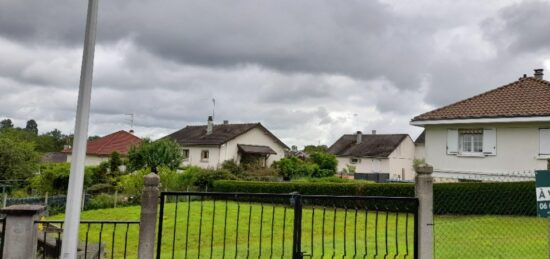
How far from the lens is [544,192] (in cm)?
559

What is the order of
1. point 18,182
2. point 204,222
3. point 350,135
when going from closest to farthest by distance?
point 204,222, point 18,182, point 350,135

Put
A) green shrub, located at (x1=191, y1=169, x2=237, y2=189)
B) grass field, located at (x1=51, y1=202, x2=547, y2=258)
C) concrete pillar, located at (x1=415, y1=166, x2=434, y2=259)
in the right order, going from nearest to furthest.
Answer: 1. concrete pillar, located at (x1=415, y1=166, x2=434, y2=259)
2. grass field, located at (x1=51, y1=202, x2=547, y2=258)
3. green shrub, located at (x1=191, y1=169, x2=237, y2=189)

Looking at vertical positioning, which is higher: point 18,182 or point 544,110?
point 544,110

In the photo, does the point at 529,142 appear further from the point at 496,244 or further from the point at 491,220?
the point at 496,244

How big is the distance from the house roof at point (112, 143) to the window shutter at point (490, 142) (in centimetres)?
3407

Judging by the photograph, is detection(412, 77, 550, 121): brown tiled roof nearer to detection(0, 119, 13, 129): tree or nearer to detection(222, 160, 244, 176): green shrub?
detection(222, 160, 244, 176): green shrub

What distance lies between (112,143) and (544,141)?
39859 mm

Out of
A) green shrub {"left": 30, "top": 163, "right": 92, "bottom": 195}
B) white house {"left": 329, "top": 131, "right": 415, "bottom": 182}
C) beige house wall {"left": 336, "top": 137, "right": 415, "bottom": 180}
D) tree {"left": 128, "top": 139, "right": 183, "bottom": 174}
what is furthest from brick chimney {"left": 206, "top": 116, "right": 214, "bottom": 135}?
green shrub {"left": 30, "top": 163, "right": 92, "bottom": 195}

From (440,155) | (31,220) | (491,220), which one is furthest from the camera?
(440,155)

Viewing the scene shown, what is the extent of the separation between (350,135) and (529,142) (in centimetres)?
3303

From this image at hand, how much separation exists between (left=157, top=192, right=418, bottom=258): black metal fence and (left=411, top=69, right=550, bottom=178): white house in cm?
423

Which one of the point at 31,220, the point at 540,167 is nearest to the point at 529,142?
the point at 540,167

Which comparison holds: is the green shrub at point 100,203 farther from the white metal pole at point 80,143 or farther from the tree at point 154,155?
the white metal pole at point 80,143

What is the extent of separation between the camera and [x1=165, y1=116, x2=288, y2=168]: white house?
3722cm
